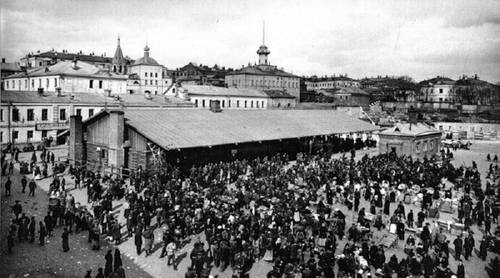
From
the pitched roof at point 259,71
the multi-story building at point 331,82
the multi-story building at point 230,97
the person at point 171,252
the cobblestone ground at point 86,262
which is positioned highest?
the multi-story building at point 331,82

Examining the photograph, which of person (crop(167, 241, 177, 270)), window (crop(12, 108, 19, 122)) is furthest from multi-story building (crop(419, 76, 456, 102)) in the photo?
person (crop(167, 241, 177, 270))

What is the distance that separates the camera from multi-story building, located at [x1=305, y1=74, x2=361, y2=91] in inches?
6147

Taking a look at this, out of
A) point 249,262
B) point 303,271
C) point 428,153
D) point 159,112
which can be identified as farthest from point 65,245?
point 428,153

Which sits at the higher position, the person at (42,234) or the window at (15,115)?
the window at (15,115)

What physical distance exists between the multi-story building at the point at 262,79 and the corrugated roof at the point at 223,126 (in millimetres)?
59926

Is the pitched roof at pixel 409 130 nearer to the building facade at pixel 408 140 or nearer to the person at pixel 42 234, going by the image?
the building facade at pixel 408 140

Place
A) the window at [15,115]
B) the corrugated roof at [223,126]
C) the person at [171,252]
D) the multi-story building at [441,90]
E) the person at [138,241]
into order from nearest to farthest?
1. the person at [171,252]
2. the person at [138,241]
3. the corrugated roof at [223,126]
4. the window at [15,115]
5. the multi-story building at [441,90]

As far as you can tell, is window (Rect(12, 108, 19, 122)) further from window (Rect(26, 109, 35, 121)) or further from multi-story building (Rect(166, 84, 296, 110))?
multi-story building (Rect(166, 84, 296, 110))

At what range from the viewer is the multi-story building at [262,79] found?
109750mm

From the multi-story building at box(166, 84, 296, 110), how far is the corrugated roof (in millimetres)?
24118

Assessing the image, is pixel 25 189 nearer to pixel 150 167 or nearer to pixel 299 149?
pixel 150 167

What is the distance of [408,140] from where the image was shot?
130ft

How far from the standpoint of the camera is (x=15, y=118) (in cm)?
4225

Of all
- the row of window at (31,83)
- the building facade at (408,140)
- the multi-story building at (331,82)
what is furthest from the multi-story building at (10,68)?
the multi-story building at (331,82)
